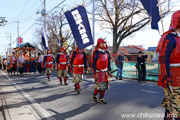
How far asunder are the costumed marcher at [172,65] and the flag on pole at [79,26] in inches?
154

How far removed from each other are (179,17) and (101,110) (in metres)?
3.12

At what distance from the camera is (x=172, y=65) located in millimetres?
3301

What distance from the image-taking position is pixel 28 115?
494cm

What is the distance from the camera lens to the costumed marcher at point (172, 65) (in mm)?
3174

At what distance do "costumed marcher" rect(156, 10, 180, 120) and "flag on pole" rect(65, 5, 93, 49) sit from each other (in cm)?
391

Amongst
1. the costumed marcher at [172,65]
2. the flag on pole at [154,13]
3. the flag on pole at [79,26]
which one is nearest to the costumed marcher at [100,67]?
the flag on pole at [79,26]

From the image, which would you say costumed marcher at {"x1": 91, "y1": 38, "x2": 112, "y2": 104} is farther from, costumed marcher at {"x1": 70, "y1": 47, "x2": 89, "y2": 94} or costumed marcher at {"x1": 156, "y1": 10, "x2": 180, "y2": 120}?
costumed marcher at {"x1": 156, "y1": 10, "x2": 180, "y2": 120}

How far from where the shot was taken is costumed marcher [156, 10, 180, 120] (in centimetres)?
317

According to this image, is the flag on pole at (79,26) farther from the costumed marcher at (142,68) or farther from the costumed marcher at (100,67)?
the costumed marcher at (142,68)

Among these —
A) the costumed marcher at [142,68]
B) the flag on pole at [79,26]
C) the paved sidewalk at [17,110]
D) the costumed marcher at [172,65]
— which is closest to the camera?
the costumed marcher at [172,65]

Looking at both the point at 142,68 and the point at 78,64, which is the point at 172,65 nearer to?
the point at 78,64

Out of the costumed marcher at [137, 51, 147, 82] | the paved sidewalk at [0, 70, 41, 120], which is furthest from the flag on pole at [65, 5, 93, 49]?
the costumed marcher at [137, 51, 147, 82]

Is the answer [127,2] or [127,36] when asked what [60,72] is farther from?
[127,36]

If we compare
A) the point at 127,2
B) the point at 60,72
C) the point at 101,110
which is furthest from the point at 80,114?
the point at 127,2
